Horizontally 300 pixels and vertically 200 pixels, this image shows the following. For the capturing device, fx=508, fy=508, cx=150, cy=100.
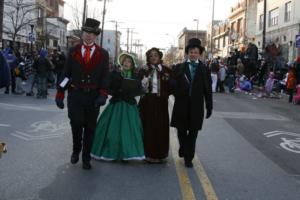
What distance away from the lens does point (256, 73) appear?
32.6m

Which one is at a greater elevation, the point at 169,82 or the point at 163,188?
the point at 169,82

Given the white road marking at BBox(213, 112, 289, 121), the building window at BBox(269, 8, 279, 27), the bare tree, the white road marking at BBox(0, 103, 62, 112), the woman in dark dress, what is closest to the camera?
the woman in dark dress

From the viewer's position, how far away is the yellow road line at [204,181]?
5.85 meters

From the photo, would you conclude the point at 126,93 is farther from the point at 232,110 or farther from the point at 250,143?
the point at 232,110

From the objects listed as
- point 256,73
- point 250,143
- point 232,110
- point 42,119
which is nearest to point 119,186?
point 250,143

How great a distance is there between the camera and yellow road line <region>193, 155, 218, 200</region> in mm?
5848

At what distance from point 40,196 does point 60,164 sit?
166 centimetres

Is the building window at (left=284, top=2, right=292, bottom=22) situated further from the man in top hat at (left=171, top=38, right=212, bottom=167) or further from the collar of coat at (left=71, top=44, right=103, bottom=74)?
the collar of coat at (left=71, top=44, right=103, bottom=74)

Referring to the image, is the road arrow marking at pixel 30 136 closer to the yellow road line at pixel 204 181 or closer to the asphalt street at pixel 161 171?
the asphalt street at pixel 161 171

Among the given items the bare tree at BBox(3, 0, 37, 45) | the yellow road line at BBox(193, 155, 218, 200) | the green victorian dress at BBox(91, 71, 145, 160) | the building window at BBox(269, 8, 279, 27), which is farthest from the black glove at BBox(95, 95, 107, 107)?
the building window at BBox(269, 8, 279, 27)

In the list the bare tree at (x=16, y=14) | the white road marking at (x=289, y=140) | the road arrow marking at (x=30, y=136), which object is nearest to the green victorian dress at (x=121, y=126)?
the road arrow marking at (x=30, y=136)

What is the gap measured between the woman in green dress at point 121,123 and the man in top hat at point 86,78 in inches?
22.5

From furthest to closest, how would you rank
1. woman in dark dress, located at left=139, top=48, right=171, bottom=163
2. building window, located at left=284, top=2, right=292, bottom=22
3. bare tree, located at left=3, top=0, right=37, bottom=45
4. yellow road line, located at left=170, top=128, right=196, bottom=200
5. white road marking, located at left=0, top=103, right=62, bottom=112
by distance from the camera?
bare tree, located at left=3, top=0, right=37, bottom=45, building window, located at left=284, top=2, right=292, bottom=22, white road marking, located at left=0, top=103, right=62, bottom=112, woman in dark dress, located at left=139, top=48, right=171, bottom=163, yellow road line, located at left=170, top=128, right=196, bottom=200

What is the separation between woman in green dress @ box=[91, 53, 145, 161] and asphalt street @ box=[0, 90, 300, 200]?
0.18 m
